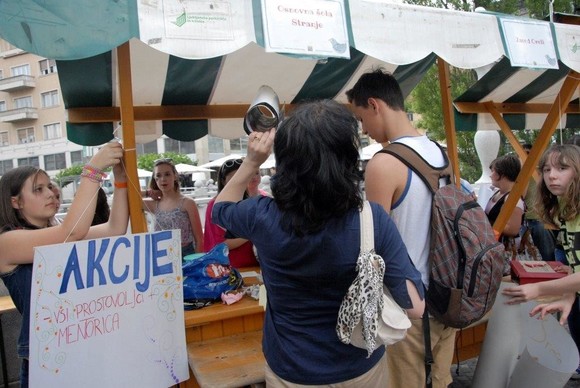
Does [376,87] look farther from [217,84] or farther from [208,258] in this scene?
[217,84]

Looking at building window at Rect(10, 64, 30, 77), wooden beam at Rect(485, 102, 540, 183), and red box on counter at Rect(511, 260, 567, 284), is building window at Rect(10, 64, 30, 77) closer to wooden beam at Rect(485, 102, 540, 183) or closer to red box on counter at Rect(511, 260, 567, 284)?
wooden beam at Rect(485, 102, 540, 183)

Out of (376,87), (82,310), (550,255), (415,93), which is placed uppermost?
(415,93)

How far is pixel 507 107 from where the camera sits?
508cm

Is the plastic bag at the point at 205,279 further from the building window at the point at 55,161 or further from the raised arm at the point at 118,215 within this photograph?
the building window at the point at 55,161

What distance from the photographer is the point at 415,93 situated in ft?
33.9

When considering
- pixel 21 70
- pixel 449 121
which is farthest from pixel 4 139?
pixel 449 121

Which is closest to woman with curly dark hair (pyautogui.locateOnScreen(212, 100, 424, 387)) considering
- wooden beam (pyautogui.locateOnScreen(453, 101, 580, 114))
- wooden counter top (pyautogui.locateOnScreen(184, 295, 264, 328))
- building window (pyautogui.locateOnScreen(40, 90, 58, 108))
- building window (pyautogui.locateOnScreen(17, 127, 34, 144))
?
wooden counter top (pyautogui.locateOnScreen(184, 295, 264, 328))

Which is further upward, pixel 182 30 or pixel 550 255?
pixel 182 30

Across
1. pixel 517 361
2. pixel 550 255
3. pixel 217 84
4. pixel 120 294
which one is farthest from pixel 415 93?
pixel 120 294

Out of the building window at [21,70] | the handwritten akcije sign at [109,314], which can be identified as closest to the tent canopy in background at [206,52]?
the handwritten akcije sign at [109,314]

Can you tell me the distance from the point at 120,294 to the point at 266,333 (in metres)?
0.77

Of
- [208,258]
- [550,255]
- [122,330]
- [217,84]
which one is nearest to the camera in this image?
[122,330]

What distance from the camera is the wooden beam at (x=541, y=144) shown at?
3469 mm

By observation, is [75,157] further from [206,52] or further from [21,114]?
[206,52]
